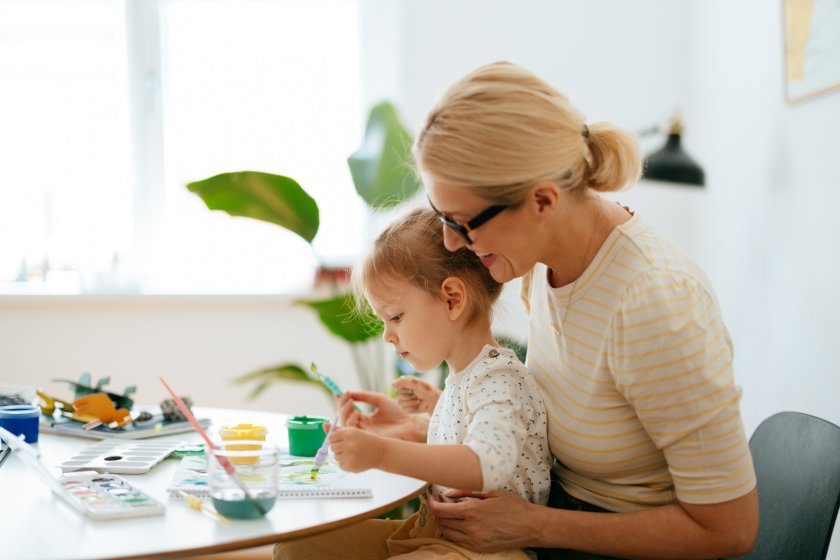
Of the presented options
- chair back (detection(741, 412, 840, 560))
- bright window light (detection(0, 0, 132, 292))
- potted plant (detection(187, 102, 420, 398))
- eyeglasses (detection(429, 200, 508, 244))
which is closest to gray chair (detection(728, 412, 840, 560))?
chair back (detection(741, 412, 840, 560))

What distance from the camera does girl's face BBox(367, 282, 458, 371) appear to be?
1503mm

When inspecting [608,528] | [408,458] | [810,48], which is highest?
[810,48]

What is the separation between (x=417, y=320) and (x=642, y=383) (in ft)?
1.36

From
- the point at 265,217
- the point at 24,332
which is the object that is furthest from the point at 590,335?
the point at 24,332

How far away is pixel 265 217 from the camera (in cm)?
245

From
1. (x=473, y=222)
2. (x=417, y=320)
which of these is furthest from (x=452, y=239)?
(x=417, y=320)

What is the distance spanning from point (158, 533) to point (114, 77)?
281 centimetres

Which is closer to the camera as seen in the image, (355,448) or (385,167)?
(355,448)

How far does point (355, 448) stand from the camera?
3.92ft

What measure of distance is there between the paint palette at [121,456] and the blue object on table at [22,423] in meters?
0.12

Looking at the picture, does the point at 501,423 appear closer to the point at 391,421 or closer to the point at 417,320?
the point at 417,320

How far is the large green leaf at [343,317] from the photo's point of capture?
→ 255cm

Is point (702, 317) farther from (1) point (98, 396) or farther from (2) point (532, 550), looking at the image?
(1) point (98, 396)

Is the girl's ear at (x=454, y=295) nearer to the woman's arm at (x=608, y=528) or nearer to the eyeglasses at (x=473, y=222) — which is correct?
the eyeglasses at (x=473, y=222)
